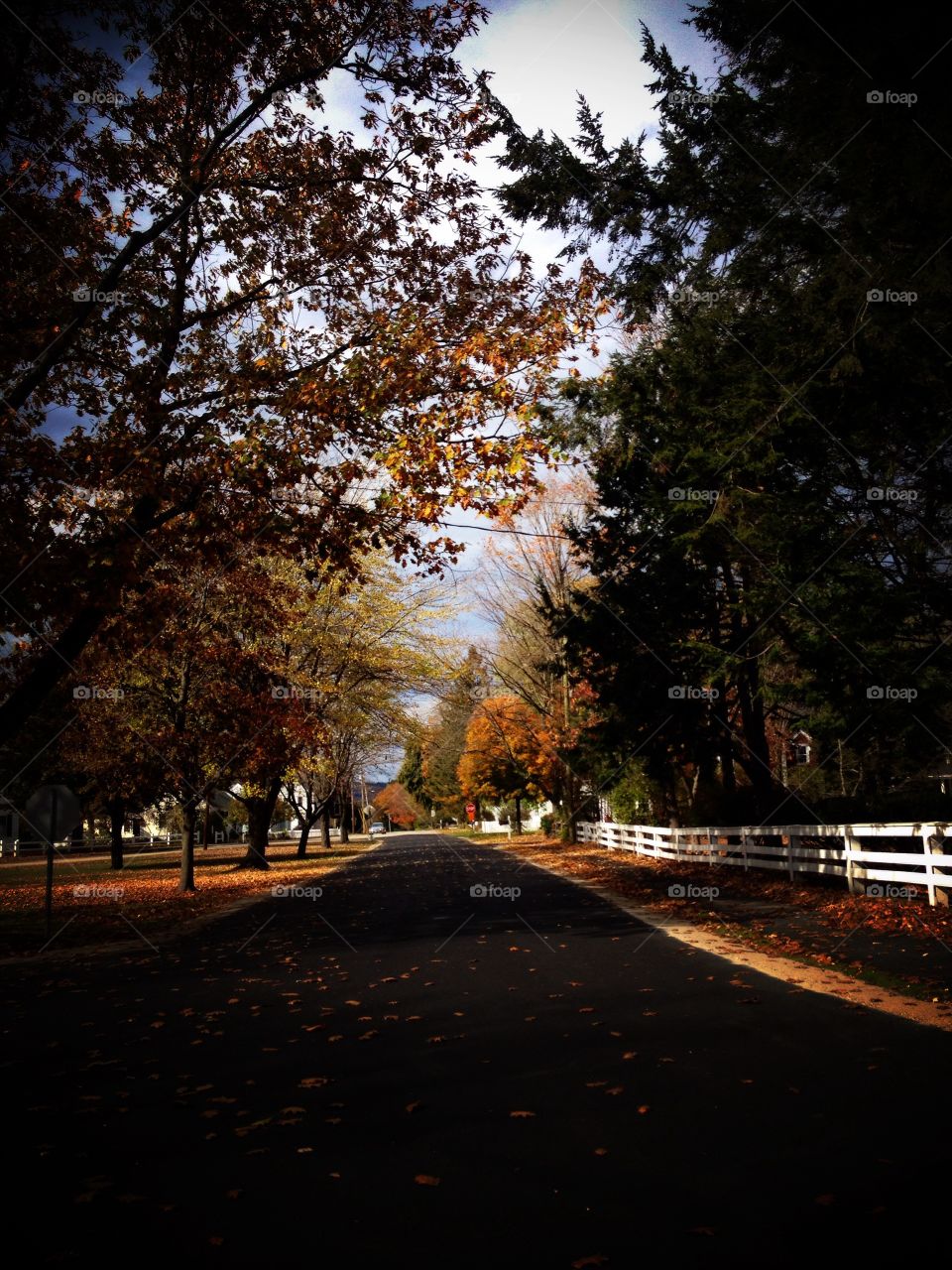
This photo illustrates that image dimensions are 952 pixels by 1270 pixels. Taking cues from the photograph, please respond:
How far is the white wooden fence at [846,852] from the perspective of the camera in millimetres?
12820

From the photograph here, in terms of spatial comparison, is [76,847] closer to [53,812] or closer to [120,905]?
[120,905]

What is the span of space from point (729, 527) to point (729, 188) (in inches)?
261

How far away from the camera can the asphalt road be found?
358 cm

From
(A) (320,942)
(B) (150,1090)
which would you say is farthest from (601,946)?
(B) (150,1090)

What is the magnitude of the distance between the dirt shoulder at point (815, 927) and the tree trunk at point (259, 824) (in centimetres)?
1713

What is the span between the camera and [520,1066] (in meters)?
5.95

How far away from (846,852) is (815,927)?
320 cm

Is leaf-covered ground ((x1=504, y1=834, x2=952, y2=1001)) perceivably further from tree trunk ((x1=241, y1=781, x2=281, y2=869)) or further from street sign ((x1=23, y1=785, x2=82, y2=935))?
tree trunk ((x1=241, y1=781, x2=281, y2=869))

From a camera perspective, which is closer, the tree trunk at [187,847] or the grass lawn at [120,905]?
the grass lawn at [120,905]

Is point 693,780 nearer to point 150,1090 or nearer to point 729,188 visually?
point 729,188

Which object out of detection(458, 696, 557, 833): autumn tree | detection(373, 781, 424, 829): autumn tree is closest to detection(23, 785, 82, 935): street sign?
detection(458, 696, 557, 833): autumn tree

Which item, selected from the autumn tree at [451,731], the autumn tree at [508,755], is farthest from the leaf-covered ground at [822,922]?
the autumn tree at [508,755]

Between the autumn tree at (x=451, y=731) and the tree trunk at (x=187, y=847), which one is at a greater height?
the autumn tree at (x=451, y=731)

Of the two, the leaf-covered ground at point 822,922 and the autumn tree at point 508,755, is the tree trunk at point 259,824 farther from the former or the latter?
the leaf-covered ground at point 822,922
